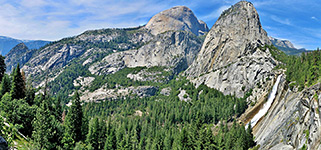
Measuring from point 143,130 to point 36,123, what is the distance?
101 meters

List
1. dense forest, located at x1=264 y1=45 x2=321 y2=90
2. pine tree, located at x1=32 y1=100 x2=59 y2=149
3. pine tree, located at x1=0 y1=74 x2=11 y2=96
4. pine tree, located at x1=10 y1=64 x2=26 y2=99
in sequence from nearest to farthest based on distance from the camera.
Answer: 1. pine tree, located at x1=32 y1=100 x2=59 y2=149
2. pine tree, located at x1=10 y1=64 x2=26 y2=99
3. pine tree, located at x1=0 y1=74 x2=11 y2=96
4. dense forest, located at x1=264 y1=45 x2=321 y2=90

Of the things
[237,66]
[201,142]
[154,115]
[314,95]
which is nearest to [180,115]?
[154,115]

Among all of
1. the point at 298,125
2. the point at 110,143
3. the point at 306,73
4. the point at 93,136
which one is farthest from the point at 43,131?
the point at 306,73

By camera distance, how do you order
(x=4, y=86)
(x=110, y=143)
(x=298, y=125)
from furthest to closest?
(x=110, y=143)
(x=4, y=86)
(x=298, y=125)

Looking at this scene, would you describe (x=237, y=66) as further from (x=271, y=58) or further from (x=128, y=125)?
(x=128, y=125)

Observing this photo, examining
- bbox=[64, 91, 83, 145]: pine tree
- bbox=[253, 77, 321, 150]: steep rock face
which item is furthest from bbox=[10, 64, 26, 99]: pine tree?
bbox=[253, 77, 321, 150]: steep rock face

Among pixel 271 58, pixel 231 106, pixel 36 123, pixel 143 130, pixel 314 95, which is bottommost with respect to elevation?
pixel 143 130

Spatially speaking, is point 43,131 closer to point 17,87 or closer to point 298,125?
point 17,87

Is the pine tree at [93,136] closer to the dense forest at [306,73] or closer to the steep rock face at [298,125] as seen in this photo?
the steep rock face at [298,125]

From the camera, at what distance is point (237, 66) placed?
196m

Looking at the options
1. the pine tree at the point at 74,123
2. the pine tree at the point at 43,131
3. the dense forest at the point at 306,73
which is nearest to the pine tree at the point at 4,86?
the pine tree at the point at 74,123

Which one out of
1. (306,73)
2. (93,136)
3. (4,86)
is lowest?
(93,136)

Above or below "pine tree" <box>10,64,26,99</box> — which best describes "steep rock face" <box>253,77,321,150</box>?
below

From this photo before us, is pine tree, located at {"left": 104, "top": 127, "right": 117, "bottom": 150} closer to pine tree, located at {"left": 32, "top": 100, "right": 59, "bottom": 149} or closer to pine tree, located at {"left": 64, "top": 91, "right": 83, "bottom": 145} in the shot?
pine tree, located at {"left": 64, "top": 91, "right": 83, "bottom": 145}
